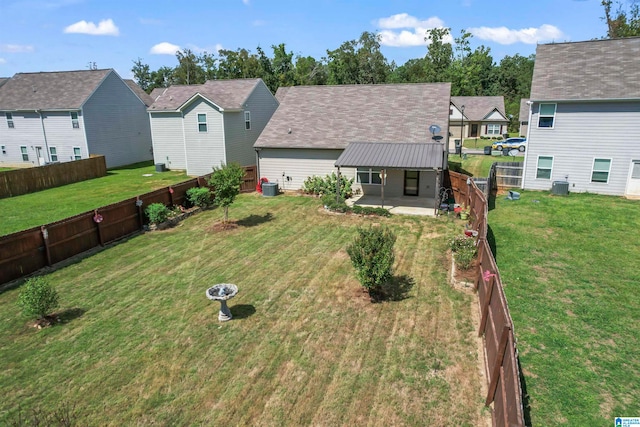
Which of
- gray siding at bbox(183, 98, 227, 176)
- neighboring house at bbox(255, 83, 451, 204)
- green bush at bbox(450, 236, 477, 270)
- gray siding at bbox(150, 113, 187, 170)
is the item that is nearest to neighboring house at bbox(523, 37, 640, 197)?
neighboring house at bbox(255, 83, 451, 204)

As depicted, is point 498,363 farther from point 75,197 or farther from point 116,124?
point 116,124

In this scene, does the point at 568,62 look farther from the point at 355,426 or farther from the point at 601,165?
the point at 355,426

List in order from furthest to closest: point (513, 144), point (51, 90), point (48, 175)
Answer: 1. point (513, 144)
2. point (51, 90)
3. point (48, 175)

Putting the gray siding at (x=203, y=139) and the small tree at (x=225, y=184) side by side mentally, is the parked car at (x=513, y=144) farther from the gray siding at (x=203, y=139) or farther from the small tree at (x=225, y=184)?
the small tree at (x=225, y=184)

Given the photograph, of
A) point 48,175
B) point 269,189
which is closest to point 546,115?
point 269,189

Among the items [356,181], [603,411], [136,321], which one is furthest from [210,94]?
[603,411]

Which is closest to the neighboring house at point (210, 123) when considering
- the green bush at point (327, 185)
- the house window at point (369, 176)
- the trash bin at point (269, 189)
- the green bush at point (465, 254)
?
the trash bin at point (269, 189)
